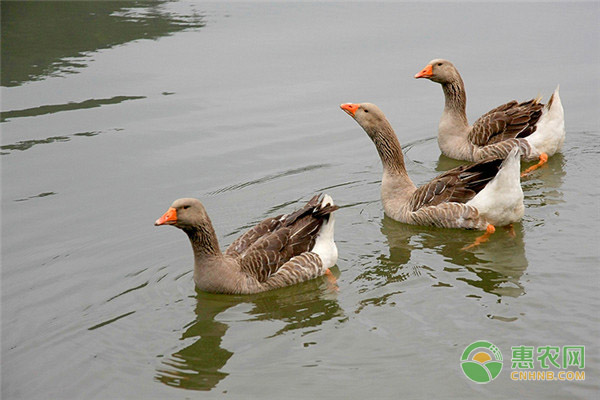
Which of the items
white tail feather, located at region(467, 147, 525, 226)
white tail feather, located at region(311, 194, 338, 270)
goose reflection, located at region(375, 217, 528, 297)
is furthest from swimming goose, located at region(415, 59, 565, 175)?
white tail feather, located at region(311, 194, 338, 270)

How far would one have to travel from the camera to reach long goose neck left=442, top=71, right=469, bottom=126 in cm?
1283

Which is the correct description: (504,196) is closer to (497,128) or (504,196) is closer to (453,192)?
(453,192)

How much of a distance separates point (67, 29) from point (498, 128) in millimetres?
11702

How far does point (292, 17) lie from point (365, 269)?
42.6 feet

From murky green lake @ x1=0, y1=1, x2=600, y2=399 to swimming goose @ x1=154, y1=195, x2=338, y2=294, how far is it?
0.61ft

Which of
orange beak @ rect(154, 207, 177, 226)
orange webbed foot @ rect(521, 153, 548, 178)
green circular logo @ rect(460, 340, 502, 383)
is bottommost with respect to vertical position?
green circular logo @ rect(460, 340, 502, 383)

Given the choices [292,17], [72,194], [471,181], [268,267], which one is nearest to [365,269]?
[268,267]

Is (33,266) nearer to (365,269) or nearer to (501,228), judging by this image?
(365,269)

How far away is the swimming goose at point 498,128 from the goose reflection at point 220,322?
14.5 feet

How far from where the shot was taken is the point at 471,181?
32.7 ft

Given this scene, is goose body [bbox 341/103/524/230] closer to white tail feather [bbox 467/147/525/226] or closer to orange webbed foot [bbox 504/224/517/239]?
white tail feather [bbox 467/147/525/226]

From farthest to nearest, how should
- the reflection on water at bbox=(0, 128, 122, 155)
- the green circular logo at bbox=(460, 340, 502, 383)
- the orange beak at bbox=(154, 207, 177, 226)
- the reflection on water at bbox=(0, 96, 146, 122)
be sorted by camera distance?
1. the reflection on water at bbox=(0, 96, 146, 122)
2. the reflection on water at bbox=(0, 128, 122, 155)
3. the orange beak at bbox=(154, 207, 177, 226)
4. the green circular logo at bbox=(460, 340, 502, 383)

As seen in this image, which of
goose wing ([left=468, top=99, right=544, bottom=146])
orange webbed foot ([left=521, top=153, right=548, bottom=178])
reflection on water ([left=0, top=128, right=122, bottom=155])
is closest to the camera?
orange webbed foot ([left=521, top=153, right=548, bottom=178])

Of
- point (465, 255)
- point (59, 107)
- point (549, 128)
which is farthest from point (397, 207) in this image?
point (59, 107)
